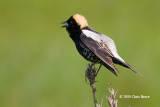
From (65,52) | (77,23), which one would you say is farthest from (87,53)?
(65,52)

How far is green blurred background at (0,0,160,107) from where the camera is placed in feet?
18.0

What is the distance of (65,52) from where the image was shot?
6.97 m

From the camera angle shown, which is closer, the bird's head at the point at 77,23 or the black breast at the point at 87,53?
the black breast at the point at 87,53

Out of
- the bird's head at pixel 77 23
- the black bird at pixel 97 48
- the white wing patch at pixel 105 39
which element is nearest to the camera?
the black bird at pixel 97 48

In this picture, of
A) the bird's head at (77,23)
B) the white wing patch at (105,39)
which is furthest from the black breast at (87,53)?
the bird's head at (77,23)

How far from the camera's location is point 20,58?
6.41 meters

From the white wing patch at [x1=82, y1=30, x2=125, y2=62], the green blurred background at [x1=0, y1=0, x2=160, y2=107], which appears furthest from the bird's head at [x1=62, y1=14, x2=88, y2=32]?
the green blurred background at [x1=0, y1=0, x2=160, y2=107]

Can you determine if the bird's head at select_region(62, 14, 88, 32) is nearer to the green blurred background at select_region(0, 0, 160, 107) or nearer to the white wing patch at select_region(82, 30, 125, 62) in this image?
the white wing patch at select_region(82, 30, 125, 62)

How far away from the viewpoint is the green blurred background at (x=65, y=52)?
548cm

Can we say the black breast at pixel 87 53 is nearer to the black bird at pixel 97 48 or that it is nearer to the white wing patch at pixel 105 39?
the black bird at pixel 97 48

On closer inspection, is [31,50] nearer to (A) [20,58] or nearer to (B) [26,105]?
(A) [20,58]

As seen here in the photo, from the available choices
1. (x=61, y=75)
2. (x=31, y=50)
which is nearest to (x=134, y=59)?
(x=61, y=75)

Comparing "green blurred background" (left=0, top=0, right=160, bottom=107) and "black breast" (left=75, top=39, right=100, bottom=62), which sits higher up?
"green blurred background" (left=0, top=0, right=160, bottom=107)

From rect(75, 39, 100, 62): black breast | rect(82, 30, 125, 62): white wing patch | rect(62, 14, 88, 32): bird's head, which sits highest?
rect(62, 14, 88, 32): bird's head
